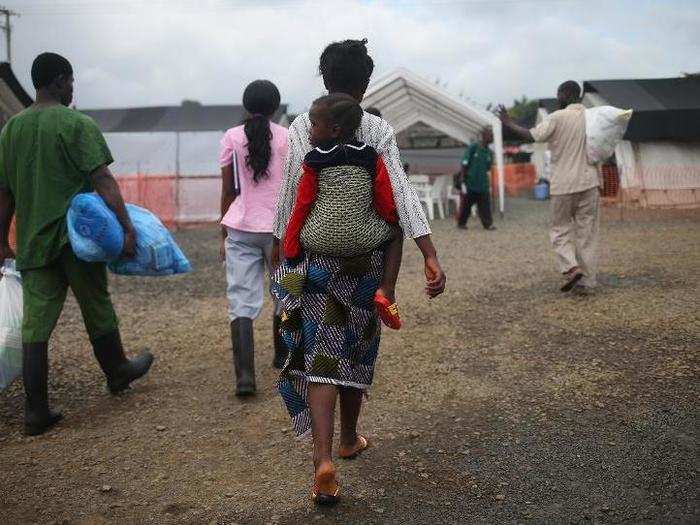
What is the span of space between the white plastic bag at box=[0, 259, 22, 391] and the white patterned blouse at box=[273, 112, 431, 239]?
204 cm

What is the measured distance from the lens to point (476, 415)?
3.59m

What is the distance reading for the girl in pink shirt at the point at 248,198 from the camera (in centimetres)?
408

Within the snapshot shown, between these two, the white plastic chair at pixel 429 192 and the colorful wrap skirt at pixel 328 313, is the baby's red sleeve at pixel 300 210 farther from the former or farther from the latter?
the white plastic chair at pixel 429 192

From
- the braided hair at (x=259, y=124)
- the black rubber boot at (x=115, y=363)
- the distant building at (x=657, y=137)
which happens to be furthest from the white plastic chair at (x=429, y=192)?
the black rubber boot at (x=115, y=363)

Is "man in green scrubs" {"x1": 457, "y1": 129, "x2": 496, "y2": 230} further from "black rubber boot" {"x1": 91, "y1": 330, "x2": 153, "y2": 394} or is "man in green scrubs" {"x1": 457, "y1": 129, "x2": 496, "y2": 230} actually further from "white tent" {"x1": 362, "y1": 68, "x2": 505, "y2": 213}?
"black rubber boot" {"x1": 91, "y1": 330, "x2": 153, "y2": 394}

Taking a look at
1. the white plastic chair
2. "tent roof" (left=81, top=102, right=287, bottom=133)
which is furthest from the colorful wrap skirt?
"tent roof" (left=81, top=102, right=287, bottom=133)

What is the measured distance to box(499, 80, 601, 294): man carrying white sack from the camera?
6348 mm

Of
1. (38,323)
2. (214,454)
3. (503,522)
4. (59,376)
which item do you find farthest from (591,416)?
(59,376)

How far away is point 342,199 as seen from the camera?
8.67 feet

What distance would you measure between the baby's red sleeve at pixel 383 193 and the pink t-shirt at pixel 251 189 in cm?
149

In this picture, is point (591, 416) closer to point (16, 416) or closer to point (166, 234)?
point (166, 234)

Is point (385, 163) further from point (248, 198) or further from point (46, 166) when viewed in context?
point (46, 166)

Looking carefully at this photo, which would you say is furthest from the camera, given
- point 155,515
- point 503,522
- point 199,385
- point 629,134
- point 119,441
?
point 629,134

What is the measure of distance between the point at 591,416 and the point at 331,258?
1644 mm
